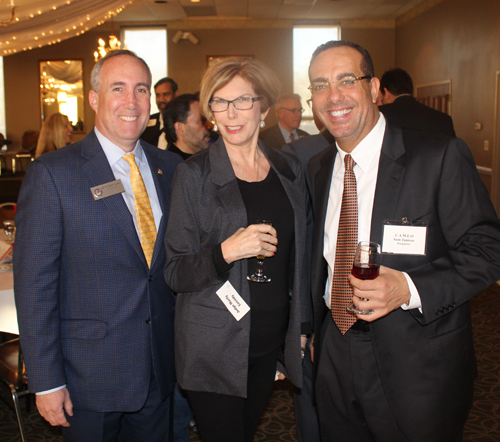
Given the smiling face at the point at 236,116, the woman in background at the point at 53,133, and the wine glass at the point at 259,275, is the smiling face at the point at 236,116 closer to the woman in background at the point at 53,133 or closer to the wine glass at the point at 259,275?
the wine glass at the point at 259,275

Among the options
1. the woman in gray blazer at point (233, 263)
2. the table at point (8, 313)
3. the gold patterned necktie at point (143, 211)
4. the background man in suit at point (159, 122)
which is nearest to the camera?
the woman in gray blazer at point (233, 263)

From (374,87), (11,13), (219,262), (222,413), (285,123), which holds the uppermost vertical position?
(11,13)

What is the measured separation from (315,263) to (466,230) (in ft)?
1.96

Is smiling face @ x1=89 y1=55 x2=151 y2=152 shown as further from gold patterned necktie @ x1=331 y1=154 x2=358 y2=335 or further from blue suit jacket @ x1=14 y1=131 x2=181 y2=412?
gold patterned necktie @ x1=331 y1=154 x2=358 y2=335

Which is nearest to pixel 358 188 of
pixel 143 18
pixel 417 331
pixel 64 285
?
pixel 417 331

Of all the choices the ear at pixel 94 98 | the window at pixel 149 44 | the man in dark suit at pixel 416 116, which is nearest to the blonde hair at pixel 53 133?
the man in dark suit at pixel 416 116

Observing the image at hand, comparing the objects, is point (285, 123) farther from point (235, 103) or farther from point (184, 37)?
point (184, 37)

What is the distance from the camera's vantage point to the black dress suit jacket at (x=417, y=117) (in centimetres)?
413

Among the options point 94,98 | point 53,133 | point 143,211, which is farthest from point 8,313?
point 53,133

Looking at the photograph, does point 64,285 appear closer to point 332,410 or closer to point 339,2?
point 332,410

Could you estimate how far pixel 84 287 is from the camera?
1726 millimetres

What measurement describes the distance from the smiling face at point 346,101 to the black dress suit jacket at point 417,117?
2421mm

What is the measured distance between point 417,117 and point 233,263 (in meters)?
3.18

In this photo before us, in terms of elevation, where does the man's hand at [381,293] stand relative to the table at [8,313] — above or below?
above
